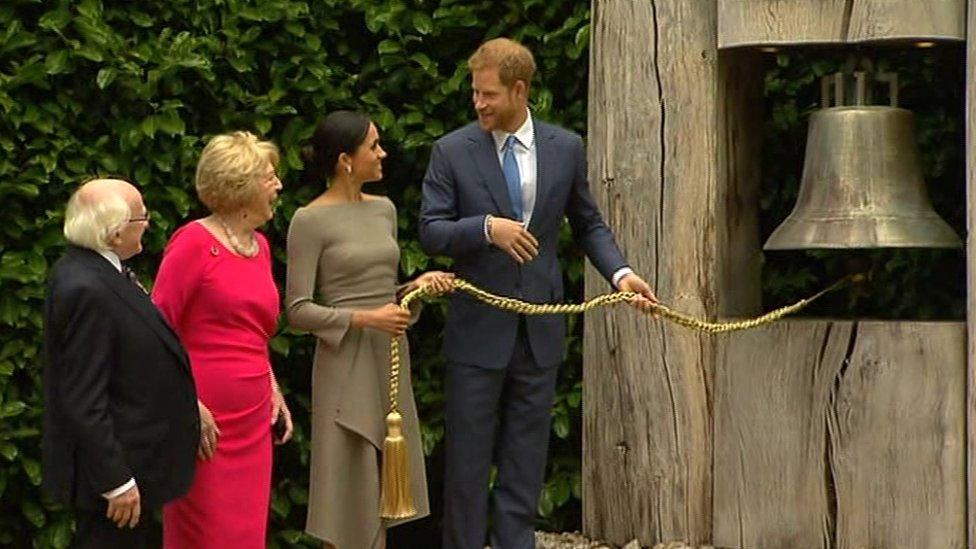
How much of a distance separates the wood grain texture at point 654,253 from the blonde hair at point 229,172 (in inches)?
50.1

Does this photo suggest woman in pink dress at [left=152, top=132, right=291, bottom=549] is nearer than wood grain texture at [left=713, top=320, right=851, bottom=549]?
Yes

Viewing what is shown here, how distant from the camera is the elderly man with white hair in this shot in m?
4.67

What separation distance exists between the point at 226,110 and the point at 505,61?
Result: 3.80ft

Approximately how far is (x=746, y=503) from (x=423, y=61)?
172 centimetres

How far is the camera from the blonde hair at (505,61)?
566 cm

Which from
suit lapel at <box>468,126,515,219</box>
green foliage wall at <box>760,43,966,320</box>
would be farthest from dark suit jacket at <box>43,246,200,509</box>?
green foliage wall at <box>760,43,966,320</box>

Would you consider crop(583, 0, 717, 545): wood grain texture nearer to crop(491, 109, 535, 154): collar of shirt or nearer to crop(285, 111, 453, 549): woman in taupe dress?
crop(491, 109, 535, 154): collar of shirt

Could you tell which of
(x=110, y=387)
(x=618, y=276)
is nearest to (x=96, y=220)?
(x=110, y=387)

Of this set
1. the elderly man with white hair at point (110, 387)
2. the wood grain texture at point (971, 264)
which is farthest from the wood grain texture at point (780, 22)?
the elderly man with white hair at point (110, 387)

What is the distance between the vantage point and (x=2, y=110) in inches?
234

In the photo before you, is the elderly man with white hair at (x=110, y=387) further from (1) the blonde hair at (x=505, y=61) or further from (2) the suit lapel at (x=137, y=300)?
(1) the blonde hair at (x=505, y=61)

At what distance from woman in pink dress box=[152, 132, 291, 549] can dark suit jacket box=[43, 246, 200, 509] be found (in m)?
0.28

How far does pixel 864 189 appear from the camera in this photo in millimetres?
5898

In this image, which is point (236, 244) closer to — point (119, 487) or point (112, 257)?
point (112, 257)
